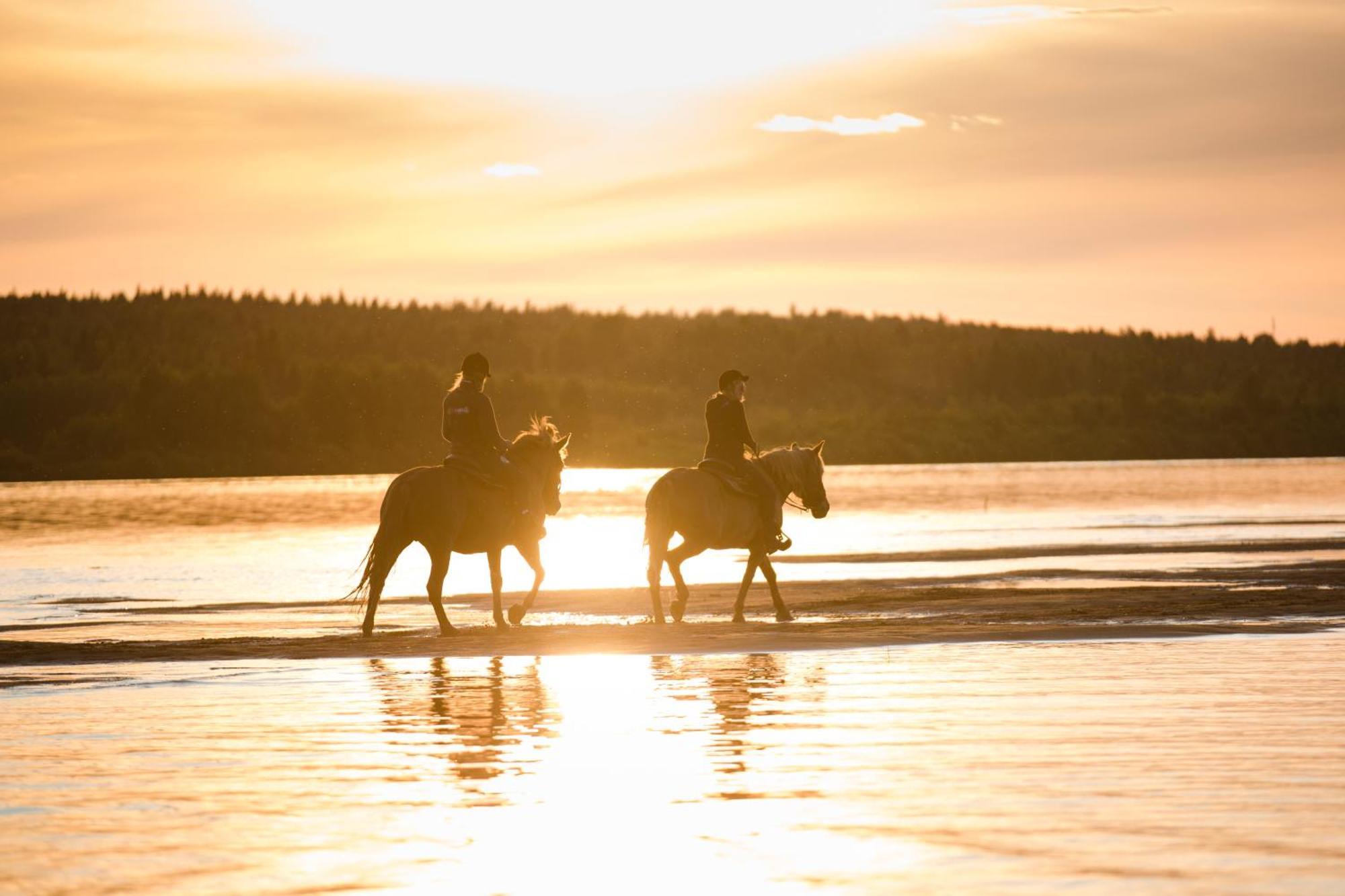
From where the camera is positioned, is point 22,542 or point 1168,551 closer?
point 1168,551

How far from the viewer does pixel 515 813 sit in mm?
8375

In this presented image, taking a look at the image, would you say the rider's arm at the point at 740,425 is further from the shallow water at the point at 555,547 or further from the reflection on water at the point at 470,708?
the reflection on water at the point at 470,708

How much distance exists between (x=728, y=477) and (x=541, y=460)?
78.3 inches

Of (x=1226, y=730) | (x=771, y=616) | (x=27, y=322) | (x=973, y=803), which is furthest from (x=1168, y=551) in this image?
(x=27, y=322)

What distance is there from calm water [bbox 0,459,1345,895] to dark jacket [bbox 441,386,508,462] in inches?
105

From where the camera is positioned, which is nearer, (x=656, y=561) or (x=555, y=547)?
(x=656, y=561)

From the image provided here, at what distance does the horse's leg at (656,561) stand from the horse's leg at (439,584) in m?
2.29

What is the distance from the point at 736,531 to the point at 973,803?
11262mm

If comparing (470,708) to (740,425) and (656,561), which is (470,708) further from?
(740,425)

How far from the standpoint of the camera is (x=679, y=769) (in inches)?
377

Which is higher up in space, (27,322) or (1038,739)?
(27,322)

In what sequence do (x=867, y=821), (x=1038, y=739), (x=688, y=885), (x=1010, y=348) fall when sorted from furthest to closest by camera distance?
(x=1010, y=348)
(x=1038, y=739)
(x=867, y=821)
(x=688, y=885)

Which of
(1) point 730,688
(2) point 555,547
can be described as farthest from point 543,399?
(1) point 730,688

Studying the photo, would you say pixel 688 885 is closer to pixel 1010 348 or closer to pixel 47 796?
pixel 47 796
